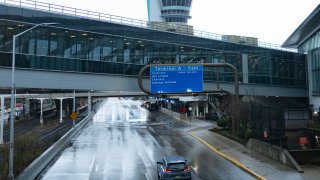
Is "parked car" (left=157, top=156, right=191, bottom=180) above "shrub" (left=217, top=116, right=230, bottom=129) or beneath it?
beneath

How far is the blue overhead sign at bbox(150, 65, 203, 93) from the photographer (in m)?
44.1

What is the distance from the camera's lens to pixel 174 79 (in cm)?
4409

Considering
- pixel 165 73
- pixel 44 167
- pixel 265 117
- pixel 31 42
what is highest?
pixel 31 42

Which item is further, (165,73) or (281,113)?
(165,73)

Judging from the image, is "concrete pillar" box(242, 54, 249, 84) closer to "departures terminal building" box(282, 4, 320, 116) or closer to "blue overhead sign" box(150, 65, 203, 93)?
"departures terminal building" box(282, 4, 320, 116)

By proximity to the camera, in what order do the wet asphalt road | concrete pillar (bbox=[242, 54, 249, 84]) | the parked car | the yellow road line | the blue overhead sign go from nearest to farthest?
the parked car, the yellow road line, the wet asphalt road, the blue overhead sign, concrete pillar (bbox=[242, 54, 249, 84])

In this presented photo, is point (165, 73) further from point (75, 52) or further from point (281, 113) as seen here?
point (281, 113)

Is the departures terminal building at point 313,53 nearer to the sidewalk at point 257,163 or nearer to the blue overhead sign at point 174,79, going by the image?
the blue overhead sign at point 174,79

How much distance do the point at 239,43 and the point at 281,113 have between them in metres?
35.6

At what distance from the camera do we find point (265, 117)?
35.2 meters

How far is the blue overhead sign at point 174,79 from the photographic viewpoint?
145 feet

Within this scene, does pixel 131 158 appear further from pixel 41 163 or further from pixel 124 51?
pixel 124 51

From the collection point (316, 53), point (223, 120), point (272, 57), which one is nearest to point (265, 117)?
point (223, 120)

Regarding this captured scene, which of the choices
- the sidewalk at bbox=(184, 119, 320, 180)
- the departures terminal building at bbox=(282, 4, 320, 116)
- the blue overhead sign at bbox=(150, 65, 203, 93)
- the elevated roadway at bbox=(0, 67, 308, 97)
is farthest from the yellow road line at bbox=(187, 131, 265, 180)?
the departures terminal building at bbox=(282, 4, 320, 116)
